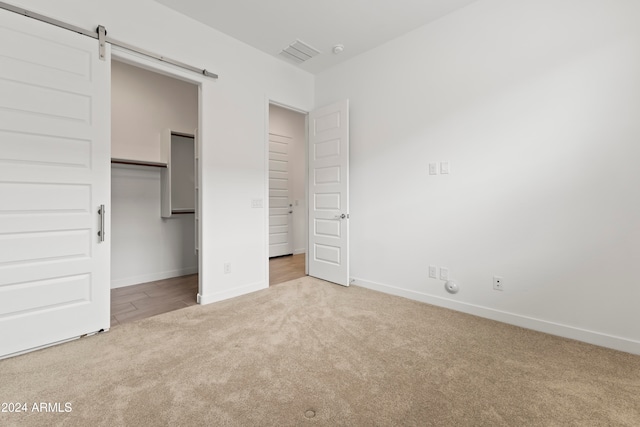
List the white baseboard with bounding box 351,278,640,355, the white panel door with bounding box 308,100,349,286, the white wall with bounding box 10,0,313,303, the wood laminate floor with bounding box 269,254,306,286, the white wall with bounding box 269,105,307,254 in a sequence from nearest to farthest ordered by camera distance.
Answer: the white baseboard with bounding box 351,278,640,355
the white wall with bounding box 10,0,313,303
the white panel door with bounding box 308,100,349,286
the wood laminate floor with bounding box 269,254,306,286
the white wall with bounding box 269,105,307,254

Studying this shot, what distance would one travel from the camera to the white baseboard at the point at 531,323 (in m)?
2.06

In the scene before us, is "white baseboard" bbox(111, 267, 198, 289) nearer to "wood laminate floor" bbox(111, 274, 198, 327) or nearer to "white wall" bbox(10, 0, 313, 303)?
"wood laminate floor" bbox(111, 274, 198, 327)

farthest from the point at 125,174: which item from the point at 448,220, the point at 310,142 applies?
the point at 448,220

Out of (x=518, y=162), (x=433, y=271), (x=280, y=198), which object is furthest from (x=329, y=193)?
(x=280, y=198)

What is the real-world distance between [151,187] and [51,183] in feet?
6.07

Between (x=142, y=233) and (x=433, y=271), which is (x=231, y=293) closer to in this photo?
(x=142, y=233)

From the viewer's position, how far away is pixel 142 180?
12.6 ft

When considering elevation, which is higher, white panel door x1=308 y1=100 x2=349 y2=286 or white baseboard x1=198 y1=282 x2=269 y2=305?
white panel door x1=308 y1=100 x2=349 y2=286

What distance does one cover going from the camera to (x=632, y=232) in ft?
6.66

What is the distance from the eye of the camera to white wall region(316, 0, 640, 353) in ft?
6.81

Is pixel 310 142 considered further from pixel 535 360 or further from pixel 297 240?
pixel 535 360

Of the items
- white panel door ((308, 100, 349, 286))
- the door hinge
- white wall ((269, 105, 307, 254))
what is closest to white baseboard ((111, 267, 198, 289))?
white panel door ((308, 100, 349, 286))

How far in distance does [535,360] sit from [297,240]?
4684 millimetres

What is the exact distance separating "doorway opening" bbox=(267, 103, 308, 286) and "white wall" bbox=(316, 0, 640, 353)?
260cm
